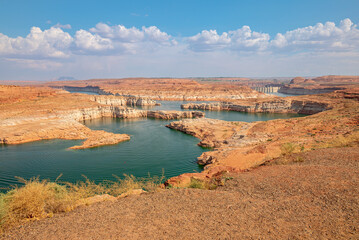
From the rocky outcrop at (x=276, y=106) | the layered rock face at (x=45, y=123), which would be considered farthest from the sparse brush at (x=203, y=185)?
the rocky outcrop at (x=276, y=106)

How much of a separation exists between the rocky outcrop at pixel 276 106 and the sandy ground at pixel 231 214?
5570cm

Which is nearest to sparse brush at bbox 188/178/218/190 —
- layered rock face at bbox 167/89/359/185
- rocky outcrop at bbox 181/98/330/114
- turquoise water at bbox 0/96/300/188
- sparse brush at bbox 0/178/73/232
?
layered rock face at bbox 167/89/359/185

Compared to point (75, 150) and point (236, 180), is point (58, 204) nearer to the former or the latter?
point (236, 180)

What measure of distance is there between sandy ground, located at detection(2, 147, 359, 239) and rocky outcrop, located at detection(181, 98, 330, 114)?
55.7 metres

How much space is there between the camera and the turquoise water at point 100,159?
19.2 metres

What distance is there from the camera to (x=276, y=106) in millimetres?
63281

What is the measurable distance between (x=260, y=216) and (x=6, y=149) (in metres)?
30.7

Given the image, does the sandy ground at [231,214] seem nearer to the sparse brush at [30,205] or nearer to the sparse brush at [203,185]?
the sparse brush at [30,205]

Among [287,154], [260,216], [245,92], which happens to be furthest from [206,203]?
[245,92]

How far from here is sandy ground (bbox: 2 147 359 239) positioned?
6.20 metres

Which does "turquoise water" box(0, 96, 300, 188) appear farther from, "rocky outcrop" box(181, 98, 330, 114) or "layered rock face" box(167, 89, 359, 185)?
"rocky outcrop" box(181, 98, 330, 114)

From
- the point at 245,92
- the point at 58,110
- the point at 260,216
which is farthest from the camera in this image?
the point at 245,92

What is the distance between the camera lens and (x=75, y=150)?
993 inches

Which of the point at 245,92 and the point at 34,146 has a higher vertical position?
the point at 245,92
